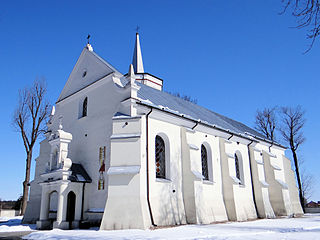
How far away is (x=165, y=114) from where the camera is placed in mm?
16375

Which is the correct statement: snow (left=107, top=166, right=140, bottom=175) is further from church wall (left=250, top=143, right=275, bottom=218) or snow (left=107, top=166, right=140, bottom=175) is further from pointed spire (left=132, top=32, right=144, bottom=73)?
pointed spire (left=132, top=32, right=144, bottom=73)

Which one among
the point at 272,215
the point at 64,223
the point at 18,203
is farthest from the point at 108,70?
the point at 18,203

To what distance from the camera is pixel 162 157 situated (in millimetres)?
16141

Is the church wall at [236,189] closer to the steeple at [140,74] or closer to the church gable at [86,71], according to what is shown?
the steeple at [140,74]

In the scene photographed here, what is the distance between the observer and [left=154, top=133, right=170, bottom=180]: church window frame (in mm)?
15703

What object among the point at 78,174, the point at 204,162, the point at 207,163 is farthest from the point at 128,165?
the point at 207,163

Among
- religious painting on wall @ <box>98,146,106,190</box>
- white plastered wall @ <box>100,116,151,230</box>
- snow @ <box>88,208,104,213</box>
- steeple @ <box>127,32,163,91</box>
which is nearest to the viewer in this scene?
white plastered wall @ <box>100,116,151,230</box>

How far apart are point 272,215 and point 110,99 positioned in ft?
50.0

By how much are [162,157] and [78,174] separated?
4.91 metres

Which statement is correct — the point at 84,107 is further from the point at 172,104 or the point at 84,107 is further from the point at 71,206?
the point at 71,206

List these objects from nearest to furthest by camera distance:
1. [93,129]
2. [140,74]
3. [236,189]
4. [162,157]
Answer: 1. [162,157]
2. [93,129]
3. [236,189]
4. [140,74]

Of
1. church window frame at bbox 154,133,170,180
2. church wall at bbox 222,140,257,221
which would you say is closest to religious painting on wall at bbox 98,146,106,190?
church window frame at bbox 154,133,170,180

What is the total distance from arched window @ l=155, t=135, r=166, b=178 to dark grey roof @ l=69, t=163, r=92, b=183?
3.97m

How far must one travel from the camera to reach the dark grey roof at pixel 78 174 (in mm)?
15281
